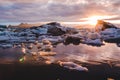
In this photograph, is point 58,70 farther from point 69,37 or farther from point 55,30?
point 55,30

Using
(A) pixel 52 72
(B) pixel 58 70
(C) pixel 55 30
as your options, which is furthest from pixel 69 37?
(A) pixel 52 72

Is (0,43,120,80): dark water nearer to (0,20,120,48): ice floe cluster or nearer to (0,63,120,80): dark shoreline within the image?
(0,63,120,80): dark shoreline

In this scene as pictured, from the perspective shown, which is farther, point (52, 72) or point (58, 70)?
point (58, 70)

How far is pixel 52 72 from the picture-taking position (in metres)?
17.3

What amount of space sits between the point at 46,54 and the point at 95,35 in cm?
1427

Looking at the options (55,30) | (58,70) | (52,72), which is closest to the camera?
(52,72)

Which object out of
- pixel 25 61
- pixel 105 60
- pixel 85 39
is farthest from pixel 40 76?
pixel 85 39

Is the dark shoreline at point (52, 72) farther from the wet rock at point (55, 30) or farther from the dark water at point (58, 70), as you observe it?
the wet rock at point (55, 30)

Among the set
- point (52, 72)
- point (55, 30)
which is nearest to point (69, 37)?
point (55, 30)

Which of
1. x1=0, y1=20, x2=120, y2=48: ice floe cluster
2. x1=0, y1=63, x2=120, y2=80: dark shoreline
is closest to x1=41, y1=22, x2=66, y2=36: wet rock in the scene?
x1=0, y1=20, x2=120, y2=48: ice floe cluster

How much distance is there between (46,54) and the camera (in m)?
23.0

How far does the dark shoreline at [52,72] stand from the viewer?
52.5 feet

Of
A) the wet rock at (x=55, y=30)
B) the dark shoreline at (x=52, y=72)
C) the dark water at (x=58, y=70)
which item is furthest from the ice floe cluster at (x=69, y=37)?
the dark shoreline at (x=52, y=72)

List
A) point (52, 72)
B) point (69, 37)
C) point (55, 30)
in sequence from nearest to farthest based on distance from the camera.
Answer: point (52, 72)
point (69, 37)
point (55, 30)
